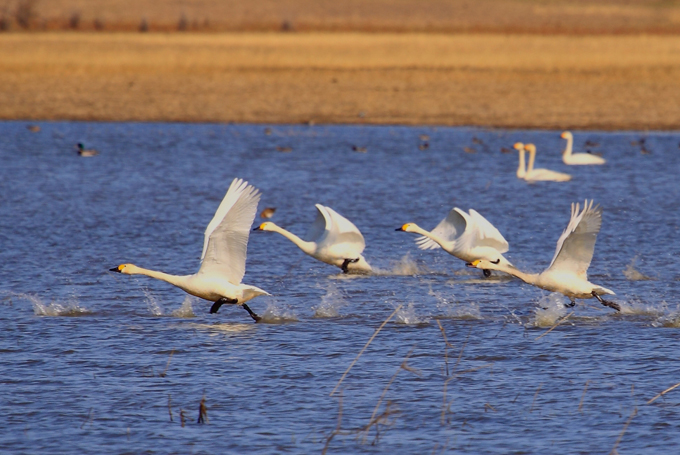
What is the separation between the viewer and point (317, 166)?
18.8 meters

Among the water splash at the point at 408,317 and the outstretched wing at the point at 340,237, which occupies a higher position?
the outstretched wing at the point at 340,237

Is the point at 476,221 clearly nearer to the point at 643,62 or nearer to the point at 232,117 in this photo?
the point at 232,117

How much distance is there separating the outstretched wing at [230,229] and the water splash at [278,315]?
1.86ft

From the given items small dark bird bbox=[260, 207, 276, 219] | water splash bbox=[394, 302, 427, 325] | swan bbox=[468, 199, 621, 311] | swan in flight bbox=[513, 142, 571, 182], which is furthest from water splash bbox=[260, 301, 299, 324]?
swan in flight bbox=[513, 142, 571, 182]

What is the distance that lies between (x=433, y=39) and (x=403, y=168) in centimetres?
1648

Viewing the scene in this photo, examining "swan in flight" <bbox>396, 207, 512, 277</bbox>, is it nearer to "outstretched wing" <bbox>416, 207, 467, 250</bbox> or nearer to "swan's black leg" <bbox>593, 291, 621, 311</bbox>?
"outstretched wing" <bbox>416, 207, 467, 250</bbox>

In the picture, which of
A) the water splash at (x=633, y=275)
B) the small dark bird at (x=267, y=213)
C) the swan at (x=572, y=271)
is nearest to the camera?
the swan at (x=572, y=271)

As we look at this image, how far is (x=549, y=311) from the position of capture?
8758mm

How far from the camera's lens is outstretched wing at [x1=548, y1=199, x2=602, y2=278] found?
27.1ft

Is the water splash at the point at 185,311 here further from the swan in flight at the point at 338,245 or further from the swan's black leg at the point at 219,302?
the swan in flight at the point at 338,245

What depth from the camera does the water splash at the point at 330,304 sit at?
8844 millimetres

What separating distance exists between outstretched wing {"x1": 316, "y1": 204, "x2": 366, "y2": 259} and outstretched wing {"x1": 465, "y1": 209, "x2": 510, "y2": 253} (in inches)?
42.2

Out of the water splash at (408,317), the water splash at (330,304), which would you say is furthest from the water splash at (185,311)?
the water splash at (408,317)

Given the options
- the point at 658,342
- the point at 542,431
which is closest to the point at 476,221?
the point at 658,342
